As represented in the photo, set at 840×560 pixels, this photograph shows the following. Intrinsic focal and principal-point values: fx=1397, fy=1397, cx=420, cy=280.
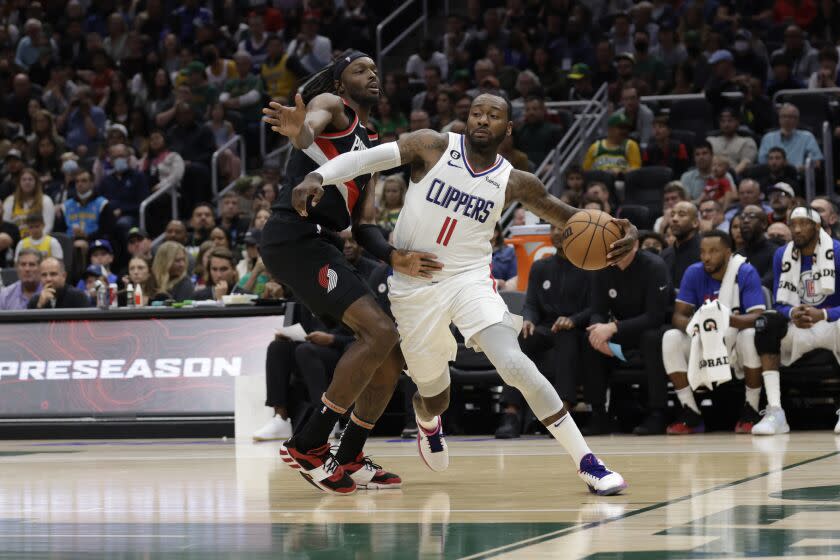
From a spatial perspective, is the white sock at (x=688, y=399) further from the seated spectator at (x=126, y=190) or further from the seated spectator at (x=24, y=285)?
the seated spectator at (x=126, y=190)

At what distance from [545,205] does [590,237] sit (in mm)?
282

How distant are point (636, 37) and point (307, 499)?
11.1 m

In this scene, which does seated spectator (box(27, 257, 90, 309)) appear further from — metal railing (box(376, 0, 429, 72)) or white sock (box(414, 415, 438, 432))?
metal railing (box(376, 0, 429, 72))

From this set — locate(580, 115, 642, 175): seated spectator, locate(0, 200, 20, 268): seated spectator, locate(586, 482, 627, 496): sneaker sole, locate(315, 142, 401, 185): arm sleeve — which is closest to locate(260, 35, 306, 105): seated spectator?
locate(0, 200, 20, 268): seated spectator

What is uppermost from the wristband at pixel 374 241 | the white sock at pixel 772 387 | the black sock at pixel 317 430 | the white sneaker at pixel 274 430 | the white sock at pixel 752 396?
the wristband at pixel 374 241

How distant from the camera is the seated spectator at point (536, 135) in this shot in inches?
597

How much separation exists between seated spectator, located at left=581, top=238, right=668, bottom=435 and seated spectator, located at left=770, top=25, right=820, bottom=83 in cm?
578

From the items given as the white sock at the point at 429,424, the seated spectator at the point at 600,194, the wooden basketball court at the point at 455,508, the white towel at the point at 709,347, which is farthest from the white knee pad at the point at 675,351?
the white sock at the point at 429,424

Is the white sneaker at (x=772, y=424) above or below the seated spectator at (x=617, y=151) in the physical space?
below

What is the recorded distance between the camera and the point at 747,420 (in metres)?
10.1

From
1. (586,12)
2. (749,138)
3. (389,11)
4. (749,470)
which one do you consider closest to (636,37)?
(586,12)

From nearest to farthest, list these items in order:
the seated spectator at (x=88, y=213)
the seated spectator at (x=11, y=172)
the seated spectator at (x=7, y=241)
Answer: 1. the seated spectator at (x=7, y=241)
2. the seated spectator at (x=88, y=213)
3. the seated spectator at (x=11, y=172)

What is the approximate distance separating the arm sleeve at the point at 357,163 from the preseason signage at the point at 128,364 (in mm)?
5283

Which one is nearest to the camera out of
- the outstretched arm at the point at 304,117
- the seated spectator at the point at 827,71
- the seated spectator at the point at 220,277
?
the outstretched arm at the point at 304,117
